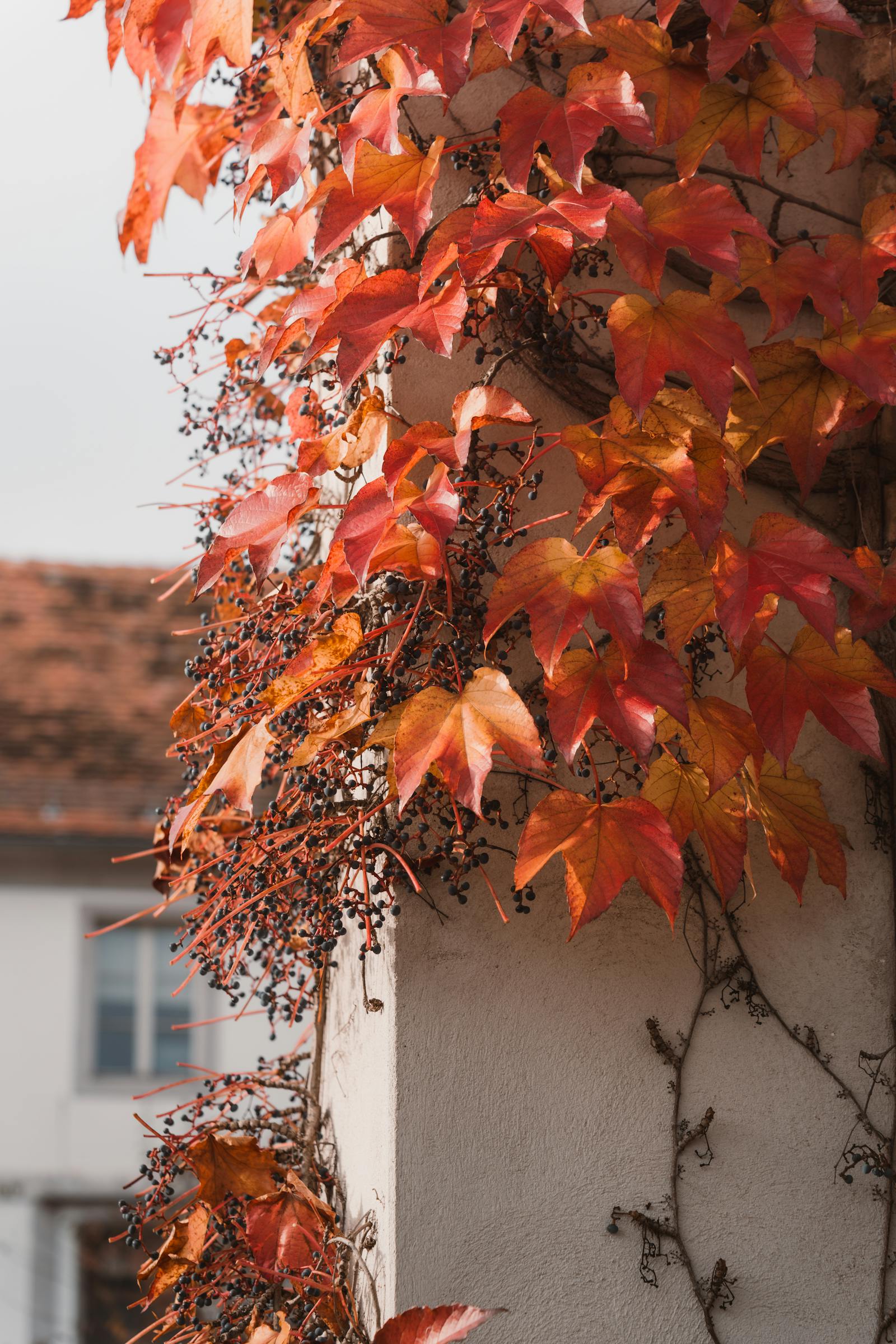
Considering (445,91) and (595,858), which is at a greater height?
(445,91)

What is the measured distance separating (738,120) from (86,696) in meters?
6.72

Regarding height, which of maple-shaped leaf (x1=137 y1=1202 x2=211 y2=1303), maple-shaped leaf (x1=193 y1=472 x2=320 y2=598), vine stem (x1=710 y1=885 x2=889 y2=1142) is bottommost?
maple-shaped leaf (x1=137 y1=1202 x2=211 y2=1303)

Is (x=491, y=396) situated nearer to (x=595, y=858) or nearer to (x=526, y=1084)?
(x=595, y=858)

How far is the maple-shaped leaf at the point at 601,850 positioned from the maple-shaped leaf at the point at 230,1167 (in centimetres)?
66

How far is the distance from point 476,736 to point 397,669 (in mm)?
192

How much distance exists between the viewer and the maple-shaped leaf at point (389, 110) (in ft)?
→ 3.65

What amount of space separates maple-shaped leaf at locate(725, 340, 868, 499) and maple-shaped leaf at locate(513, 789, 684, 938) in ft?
1.40

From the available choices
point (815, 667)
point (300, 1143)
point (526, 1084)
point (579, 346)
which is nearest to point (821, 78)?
point (579, 346)

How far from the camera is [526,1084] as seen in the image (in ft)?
4.20

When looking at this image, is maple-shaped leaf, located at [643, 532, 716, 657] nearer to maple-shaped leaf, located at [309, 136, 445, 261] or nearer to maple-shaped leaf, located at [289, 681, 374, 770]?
maple-shaped leaf, located at [289, 681, 374, 770]

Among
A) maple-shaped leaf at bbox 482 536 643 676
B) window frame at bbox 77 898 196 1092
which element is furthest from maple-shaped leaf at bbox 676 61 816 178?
window frame at bbox 77 898 196 1092

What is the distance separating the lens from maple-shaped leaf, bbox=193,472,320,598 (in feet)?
3.93

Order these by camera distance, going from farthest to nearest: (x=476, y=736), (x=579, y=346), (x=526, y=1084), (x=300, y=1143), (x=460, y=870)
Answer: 1. (x=300, y=1143)
2. (x=579, y=346)
3. (x=526, y=1084)
4. (x=460, y=870)
5. (x=476, y=736)

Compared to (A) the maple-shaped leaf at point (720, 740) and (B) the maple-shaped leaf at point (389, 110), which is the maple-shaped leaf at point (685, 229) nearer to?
(B) the maple-shaped leaf at point (389, 110)
